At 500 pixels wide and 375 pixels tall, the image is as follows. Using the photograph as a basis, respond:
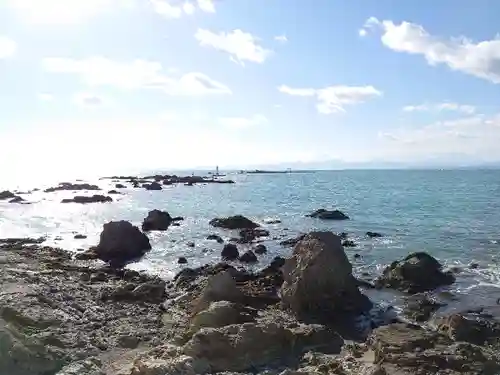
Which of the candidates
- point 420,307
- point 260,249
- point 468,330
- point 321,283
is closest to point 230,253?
point 260,249

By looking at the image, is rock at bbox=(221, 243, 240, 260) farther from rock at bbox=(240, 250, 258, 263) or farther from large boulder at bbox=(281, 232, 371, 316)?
large boulder at bbox=(281, 232, 371, 316)

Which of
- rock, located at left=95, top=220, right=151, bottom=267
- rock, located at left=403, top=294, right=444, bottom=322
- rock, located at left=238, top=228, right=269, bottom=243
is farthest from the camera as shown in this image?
rock, located at left=238, top=228, right=269, bottom=243

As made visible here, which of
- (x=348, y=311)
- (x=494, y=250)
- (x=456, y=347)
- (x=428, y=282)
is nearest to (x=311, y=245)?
(x=348, y=311)

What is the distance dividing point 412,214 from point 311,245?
44.1 metres

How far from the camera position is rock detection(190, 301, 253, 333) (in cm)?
1947

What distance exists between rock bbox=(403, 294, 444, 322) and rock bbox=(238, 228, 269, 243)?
2252cm

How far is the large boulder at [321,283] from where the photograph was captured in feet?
80.6

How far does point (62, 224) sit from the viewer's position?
207 ft

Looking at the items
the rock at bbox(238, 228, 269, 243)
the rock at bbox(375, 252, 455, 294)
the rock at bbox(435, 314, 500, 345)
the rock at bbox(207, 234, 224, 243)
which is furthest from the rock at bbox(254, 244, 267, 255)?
the rock at bbox(435, 314, 500, 345)

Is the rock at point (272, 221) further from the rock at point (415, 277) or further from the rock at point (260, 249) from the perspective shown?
the rock at point (415, 277)

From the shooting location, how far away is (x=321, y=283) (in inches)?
996

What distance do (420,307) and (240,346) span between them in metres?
12.5

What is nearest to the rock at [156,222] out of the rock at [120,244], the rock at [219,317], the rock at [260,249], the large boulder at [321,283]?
the rock at [120,244]

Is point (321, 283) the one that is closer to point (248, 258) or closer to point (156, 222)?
point (248, 258)
